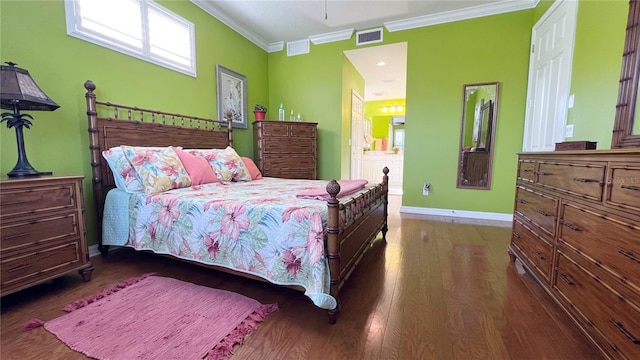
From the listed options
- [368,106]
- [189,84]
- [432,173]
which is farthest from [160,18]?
[368,106]

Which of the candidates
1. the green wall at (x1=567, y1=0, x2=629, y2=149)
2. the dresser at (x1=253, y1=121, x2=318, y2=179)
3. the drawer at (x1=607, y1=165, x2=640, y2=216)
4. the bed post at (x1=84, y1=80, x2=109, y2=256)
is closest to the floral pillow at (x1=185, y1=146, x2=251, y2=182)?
the bed post at (x1=84, y1=80, x2=109, y2=256)

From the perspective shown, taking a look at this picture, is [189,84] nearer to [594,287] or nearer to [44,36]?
[44,36]

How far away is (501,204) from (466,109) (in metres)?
1.44

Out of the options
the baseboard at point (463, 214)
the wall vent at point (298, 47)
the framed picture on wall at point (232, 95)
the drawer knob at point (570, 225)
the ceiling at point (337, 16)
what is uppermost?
the ceiling at point (337, 16)

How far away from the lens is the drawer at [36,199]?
152 cm

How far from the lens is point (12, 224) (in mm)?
1544

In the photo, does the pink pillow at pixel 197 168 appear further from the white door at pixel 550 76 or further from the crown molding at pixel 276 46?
the white door at pixel 550 76

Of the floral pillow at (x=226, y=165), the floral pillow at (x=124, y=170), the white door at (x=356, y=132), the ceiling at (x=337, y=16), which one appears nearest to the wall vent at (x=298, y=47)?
the ceiling at (x=337, y=16)

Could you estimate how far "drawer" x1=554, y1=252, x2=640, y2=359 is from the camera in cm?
103

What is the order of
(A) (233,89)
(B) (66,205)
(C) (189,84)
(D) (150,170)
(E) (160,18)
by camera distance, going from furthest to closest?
(A) (233,89) → (C) (189,84) → (E) (160,18) → (D) (150,170) → (B) (66,205)

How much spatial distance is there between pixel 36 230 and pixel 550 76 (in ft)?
15.6

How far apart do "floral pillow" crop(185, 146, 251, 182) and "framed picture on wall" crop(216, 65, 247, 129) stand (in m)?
1.05

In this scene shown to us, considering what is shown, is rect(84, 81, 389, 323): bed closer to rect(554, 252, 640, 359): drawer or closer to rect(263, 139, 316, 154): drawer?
rect(554, 252, 640, 359): drawer

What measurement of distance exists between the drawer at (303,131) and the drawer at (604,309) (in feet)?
11.3
